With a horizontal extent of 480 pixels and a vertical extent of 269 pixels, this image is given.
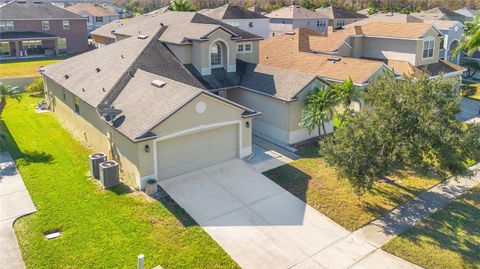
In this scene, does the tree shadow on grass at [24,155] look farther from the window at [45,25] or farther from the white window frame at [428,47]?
the window at [45,25]

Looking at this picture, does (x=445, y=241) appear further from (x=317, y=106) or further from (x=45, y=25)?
(x=45, y=25)

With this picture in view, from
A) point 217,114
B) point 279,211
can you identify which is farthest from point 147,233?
point 217,114

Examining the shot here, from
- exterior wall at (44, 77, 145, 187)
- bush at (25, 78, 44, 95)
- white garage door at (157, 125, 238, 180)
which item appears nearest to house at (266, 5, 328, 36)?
bush at (25, 78, 44, 95)

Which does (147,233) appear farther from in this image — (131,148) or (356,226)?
(356,226)

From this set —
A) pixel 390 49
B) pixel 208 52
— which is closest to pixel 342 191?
pixel 208 52

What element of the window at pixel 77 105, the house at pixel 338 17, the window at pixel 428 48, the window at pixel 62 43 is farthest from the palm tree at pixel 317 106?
the house at pixel 338 17
